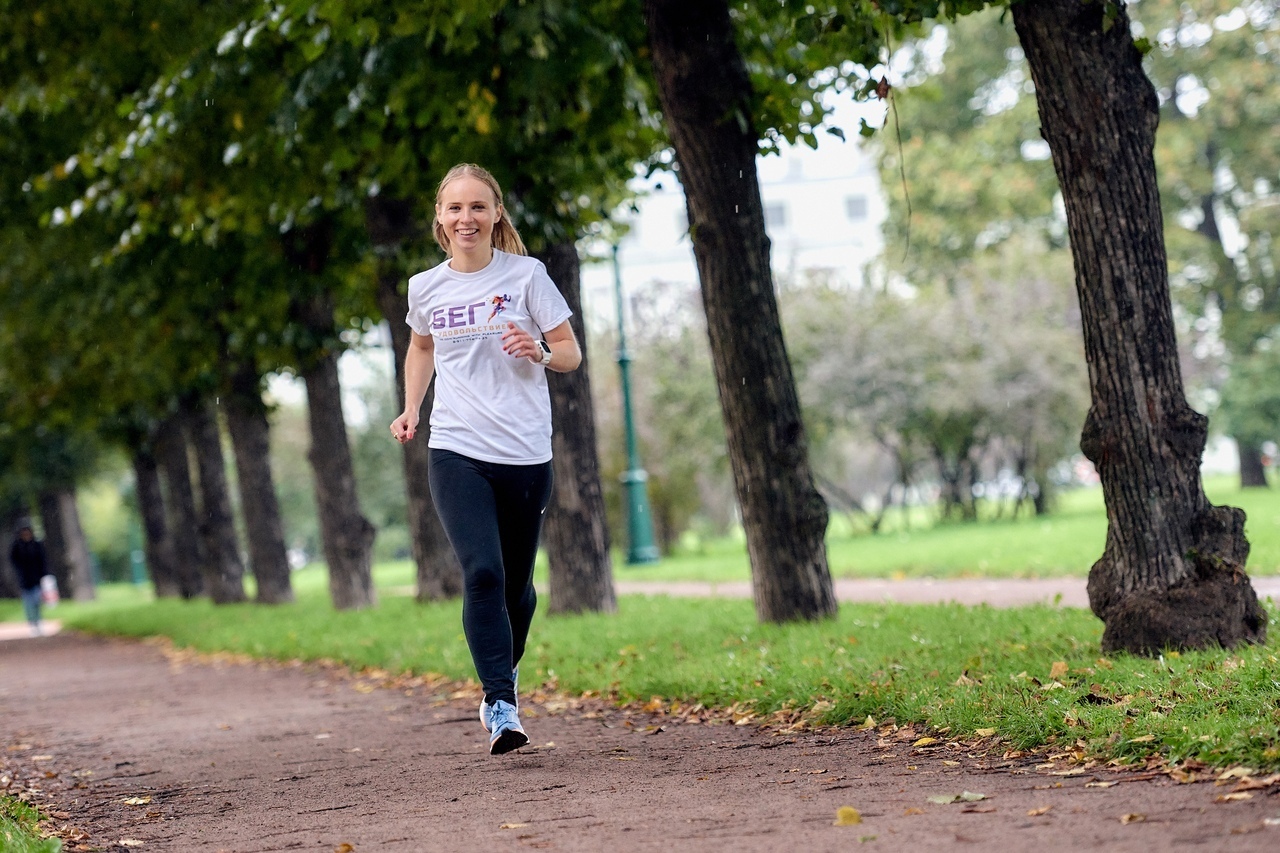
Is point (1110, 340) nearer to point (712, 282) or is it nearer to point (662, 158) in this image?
point (712, 282)

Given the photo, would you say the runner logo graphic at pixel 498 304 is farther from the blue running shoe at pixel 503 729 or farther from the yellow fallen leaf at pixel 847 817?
the yellow fallen leaf at pixel 847 817

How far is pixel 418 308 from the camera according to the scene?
20.1 ft

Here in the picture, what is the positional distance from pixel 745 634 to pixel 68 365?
541 inches

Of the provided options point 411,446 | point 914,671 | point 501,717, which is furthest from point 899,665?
point 411,446

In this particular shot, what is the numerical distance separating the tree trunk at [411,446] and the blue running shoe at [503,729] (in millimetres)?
8044

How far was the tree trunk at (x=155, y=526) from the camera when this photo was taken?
1187 inches

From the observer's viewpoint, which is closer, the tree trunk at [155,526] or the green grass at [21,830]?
the green grass at [21,830]

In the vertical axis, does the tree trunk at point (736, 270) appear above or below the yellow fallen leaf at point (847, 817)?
above

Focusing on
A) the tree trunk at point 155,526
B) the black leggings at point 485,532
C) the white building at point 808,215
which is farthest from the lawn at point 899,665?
the white building at point 808,215

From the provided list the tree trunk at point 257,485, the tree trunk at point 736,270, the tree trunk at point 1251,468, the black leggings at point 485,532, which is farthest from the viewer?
the tree trunk at point 1251,468

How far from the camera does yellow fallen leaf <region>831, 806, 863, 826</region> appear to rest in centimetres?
445

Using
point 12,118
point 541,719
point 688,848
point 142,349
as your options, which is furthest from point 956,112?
point 688,848

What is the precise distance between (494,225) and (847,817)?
2.88 m

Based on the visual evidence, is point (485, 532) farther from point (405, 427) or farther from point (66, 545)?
point (66, 545)
